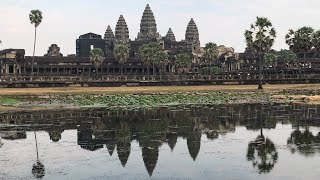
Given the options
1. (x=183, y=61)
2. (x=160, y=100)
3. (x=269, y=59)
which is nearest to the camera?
(x=160, y=100)

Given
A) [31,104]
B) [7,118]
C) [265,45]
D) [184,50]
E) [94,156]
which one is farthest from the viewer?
[184,50]

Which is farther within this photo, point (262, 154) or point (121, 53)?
point (121, 53)

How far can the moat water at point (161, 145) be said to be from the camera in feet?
92.8

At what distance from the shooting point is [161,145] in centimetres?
3662

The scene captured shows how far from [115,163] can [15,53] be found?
448 ft

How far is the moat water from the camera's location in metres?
28.3

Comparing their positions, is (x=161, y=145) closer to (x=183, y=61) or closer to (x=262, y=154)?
(x=262, y=154)

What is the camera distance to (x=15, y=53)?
525 feet

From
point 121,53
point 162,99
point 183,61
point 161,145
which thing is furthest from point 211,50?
point 161,145

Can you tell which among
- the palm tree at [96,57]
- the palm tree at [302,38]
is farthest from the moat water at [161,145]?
the palm tree at [96,57]

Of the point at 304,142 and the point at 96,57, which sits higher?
the point at 96,57

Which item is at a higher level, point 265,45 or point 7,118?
point 265,45

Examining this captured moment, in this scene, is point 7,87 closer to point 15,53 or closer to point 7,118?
point 7,118

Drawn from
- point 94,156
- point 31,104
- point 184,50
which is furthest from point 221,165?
point 184,50
